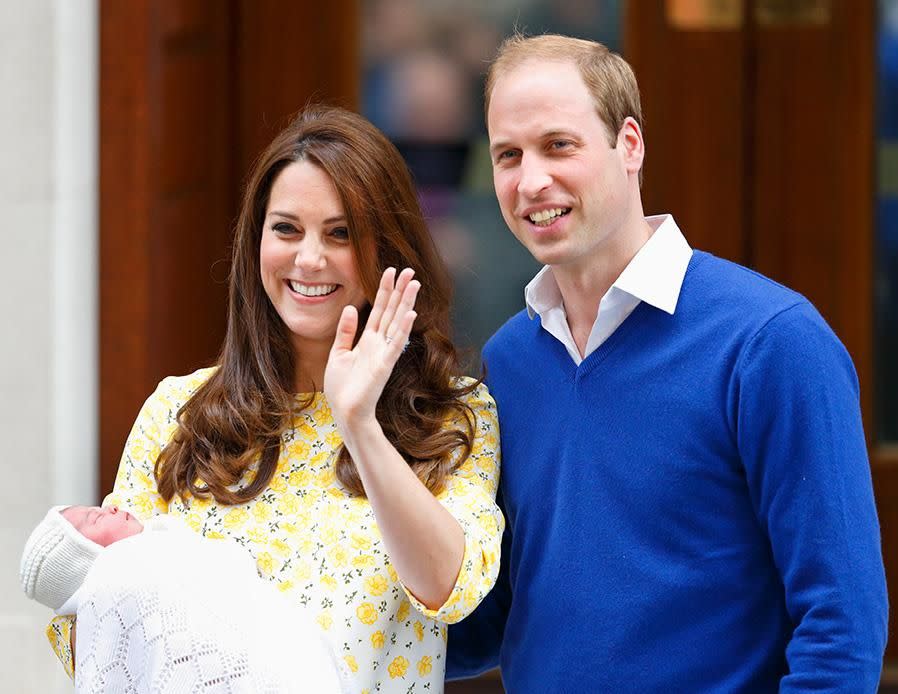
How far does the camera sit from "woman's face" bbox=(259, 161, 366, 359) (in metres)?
2.63

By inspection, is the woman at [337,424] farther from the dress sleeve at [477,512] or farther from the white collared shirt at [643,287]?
the white collared shirt at [643,287]

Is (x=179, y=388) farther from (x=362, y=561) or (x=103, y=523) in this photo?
(x=362, y=561)

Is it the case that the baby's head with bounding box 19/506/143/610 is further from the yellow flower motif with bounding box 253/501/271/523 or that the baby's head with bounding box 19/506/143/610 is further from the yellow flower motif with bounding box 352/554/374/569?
the yellow flower motif with bounding box 352/554/374/569

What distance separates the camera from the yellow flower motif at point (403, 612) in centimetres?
253

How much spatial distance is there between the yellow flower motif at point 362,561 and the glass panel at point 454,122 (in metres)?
1.88

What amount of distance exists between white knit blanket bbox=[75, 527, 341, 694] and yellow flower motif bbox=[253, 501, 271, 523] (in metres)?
0.20

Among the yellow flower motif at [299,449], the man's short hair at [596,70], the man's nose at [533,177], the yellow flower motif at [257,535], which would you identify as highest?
the man's short hair at [596,70]

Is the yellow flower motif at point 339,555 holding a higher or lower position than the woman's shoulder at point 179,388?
lower

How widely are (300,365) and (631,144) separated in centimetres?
77

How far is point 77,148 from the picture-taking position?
151 inches

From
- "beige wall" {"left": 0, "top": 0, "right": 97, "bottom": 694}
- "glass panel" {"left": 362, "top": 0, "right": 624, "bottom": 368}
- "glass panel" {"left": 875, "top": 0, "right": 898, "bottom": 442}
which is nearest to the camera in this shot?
"beige wall" {"left": 0, "top": 0, "right": 97, "bottom": 694}

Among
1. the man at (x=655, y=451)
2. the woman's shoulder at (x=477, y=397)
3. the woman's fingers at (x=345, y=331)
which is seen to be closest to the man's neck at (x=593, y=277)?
the man at (x=655, y=451)

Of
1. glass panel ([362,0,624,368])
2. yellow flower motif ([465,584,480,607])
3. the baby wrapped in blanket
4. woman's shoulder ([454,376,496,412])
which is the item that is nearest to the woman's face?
woman's shoulder ([454,376,496,412])

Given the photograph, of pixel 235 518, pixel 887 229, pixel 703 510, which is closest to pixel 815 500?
pixel 703 510
